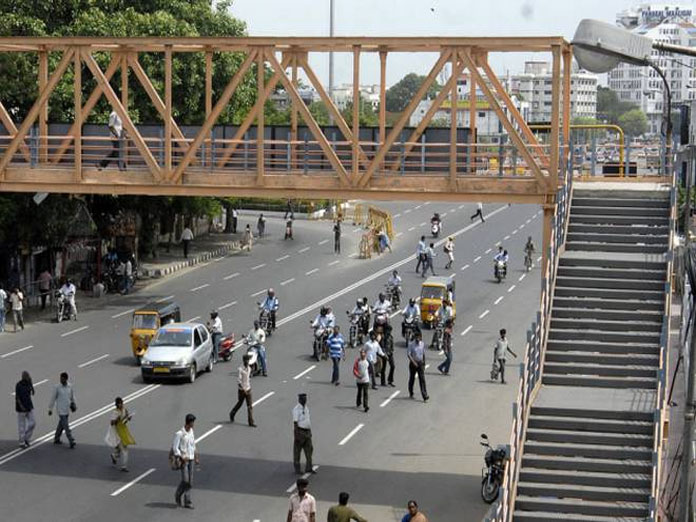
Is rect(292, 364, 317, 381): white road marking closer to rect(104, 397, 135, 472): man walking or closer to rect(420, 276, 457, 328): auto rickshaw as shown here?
rect(420, 276, 457, 328): auto rickshaw

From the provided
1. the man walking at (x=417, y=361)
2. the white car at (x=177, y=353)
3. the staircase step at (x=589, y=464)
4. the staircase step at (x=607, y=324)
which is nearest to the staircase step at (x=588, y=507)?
the staircase step at (x=589, y=464)

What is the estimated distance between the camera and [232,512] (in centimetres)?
2644

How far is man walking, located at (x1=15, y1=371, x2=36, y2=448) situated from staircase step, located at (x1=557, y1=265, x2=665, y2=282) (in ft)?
34.9

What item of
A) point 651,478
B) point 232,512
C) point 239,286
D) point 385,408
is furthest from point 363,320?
point 651,478

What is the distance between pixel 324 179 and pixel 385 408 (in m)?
7.55

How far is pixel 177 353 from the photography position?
127ft

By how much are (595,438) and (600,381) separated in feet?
4.29

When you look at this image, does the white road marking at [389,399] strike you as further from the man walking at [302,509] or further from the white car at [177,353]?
the man walking at [302,509]

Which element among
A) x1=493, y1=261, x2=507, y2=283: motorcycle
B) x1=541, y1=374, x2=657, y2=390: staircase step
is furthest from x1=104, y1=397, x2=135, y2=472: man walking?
x1=493, y1=261, x2=507, y2=283: motorcycle

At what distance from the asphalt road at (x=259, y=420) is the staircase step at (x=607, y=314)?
381cm

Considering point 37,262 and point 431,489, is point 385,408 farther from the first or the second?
point 37,262

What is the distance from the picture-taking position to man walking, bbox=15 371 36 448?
1185 inches

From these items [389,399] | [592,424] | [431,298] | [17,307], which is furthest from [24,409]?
[431,298]

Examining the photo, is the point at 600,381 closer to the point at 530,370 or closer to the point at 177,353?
the point at 530,370
